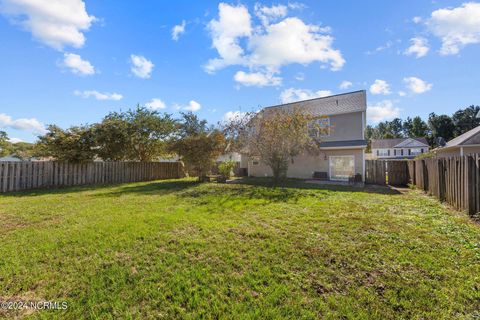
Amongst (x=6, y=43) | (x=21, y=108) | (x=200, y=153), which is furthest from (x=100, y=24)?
(x=21, y=108)

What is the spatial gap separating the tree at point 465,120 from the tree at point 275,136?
5626 centimetres

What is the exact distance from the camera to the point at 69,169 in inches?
528

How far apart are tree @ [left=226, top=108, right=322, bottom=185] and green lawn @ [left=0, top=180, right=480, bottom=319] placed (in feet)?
23.7

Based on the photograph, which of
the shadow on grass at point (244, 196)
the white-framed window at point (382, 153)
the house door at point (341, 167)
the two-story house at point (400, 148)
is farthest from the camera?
the white-framed window at point (382, 153)

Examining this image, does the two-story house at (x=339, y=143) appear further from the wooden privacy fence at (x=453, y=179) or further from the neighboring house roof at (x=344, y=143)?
the wooden privacy fence at (x=453, y=179)

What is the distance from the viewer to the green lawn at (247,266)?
2480mm

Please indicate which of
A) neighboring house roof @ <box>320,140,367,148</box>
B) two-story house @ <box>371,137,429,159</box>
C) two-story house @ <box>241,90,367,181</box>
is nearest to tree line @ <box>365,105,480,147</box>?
two-story house @ <box>371,137,429,159</box>

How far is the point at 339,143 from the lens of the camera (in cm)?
1606

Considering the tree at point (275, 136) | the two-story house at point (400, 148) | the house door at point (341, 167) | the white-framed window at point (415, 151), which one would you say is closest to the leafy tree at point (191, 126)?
the tree at point (275, 136)

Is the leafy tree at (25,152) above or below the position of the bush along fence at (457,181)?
above

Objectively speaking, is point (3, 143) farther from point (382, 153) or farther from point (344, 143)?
point (382, 153)

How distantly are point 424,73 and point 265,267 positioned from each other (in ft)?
48.5

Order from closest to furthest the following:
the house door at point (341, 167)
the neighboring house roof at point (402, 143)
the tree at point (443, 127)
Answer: the house door at point (341, 167), the neighboring house roof at point (402, 143), the tree at point (443, 127)

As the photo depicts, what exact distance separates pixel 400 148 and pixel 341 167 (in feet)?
135
